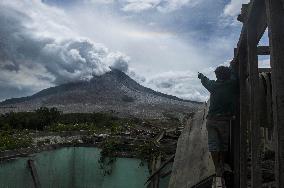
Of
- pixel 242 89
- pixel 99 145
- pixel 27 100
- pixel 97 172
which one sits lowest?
pixel 97 172

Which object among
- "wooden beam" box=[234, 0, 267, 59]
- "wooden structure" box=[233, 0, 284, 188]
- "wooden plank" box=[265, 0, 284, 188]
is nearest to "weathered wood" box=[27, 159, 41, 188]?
"wooden structure" box=[233, 0, 284, 188]

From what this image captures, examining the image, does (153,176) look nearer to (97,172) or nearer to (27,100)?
(97,172)

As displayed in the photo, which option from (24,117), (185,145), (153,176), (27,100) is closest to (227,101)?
(185,145)

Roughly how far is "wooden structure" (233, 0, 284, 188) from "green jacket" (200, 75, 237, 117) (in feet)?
0.96

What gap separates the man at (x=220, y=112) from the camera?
16.8ft

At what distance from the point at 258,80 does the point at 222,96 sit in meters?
1.78

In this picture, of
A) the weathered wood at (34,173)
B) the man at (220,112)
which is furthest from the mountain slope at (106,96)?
the man at (220,112)

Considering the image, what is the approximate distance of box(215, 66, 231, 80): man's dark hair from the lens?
5156 mm

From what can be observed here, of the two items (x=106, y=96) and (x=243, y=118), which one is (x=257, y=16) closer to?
(x=243, y=118)

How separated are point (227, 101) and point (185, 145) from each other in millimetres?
2653

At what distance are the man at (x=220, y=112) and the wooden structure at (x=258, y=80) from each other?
26 cm

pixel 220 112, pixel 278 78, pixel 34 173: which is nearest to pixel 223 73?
pixel 220 112

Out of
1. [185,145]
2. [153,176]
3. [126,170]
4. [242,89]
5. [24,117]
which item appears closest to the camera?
[242,89]

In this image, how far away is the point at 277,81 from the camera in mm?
2119
